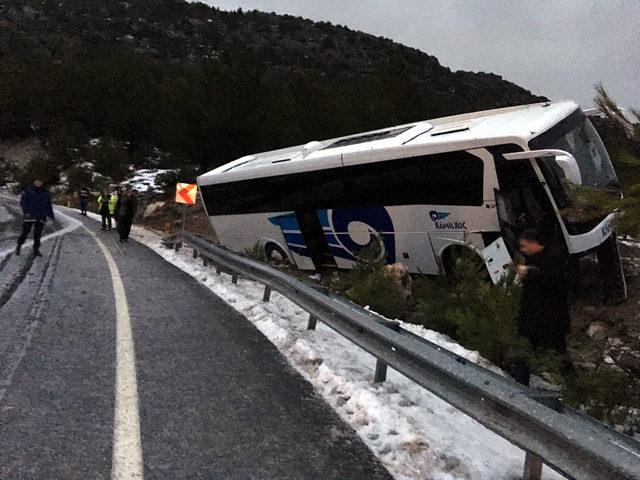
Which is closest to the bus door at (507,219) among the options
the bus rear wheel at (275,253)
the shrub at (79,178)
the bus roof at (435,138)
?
the bus roof at (435,138)

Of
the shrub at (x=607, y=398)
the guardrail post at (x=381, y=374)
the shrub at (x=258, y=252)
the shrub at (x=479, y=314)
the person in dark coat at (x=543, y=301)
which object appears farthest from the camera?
the shrub at (x=258, y=252)

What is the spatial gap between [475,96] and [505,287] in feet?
230

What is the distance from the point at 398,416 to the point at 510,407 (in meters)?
1.07

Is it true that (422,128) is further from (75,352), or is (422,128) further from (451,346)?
(75,352)

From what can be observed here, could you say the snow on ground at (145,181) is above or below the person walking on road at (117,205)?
above

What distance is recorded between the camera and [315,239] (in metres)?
12.4

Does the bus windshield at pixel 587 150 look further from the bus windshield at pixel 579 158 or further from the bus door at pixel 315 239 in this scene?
the bus door at pixel 315 239

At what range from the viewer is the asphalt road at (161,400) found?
10.2 ft

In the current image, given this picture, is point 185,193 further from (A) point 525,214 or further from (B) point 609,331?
(B) point 609,331

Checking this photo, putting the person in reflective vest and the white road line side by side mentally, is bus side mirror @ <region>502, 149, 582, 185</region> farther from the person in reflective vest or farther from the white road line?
the person in reflective vest

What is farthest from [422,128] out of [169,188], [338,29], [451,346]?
[338,29]

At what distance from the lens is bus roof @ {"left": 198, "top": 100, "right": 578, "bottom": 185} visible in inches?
340

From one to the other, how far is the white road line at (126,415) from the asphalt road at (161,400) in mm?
18

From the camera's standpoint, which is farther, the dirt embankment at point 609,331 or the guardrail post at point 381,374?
the dirt embankment at point 609,331
